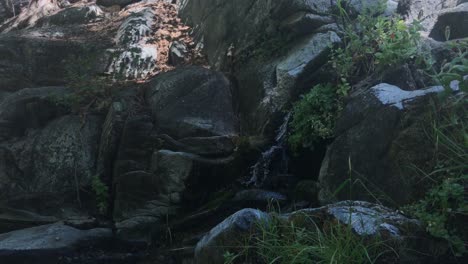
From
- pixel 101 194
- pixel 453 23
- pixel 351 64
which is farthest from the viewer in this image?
pixel 453 23

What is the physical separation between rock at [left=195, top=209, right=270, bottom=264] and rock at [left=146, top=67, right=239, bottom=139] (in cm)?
272

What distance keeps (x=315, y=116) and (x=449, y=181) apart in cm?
216

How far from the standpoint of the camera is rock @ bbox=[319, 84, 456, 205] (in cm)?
407

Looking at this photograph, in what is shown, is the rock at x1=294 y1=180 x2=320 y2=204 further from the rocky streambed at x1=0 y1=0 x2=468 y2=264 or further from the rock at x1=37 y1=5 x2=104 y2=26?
the rock at x1=37 y1=5 x2=104 y2=26

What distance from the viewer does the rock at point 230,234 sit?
3602 mm

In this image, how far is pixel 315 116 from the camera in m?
5.49

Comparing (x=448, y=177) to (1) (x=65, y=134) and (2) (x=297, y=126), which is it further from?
(1) (x=65, y=134)

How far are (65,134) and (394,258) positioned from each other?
5165mm

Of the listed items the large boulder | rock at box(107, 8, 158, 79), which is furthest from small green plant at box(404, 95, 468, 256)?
rock at box(107, 8, 158, 79)

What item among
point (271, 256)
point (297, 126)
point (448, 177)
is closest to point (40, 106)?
point (297, 126)

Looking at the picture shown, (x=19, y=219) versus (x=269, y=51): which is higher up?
(x=269, y=51)

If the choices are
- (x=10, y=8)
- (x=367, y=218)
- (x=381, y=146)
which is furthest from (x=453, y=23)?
(x=10, y=8)

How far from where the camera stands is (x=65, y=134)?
23.1ft

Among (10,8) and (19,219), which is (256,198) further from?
(10,8)
